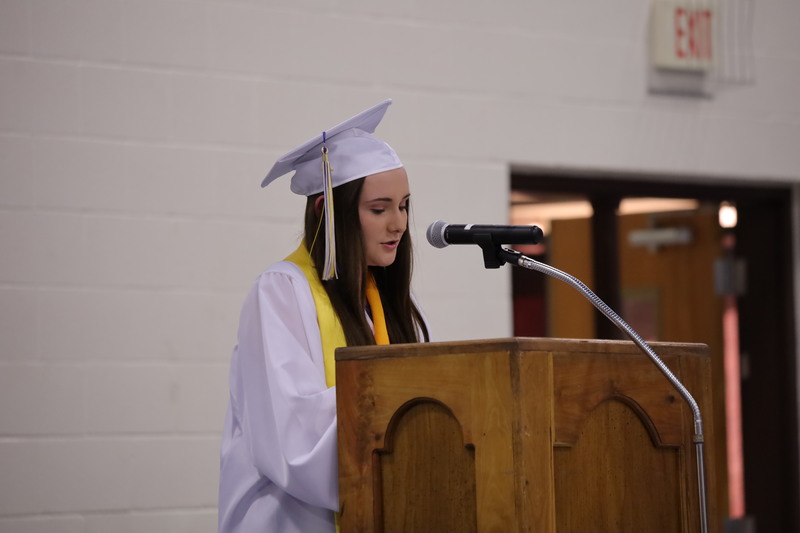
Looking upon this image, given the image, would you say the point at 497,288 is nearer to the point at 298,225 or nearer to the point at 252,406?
the point at 298,225

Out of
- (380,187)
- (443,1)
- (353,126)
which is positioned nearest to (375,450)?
(380,187)

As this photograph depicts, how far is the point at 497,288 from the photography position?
3844 millimetres

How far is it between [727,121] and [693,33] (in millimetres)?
361

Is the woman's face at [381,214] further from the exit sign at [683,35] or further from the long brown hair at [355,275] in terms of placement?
the exit sign at [683,35]

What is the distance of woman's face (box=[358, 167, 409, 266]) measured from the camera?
214 centimetres

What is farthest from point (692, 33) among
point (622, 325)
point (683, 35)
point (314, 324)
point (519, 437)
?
point (519, 437)

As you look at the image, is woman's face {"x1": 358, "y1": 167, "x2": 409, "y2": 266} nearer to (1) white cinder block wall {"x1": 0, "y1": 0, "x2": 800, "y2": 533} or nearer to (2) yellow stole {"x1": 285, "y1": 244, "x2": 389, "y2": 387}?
(2) yellow stole {"x1": 285, "y1": 244, "x2": 389, "y2": 387}

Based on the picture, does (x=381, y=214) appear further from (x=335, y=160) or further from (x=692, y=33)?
(x=692, y=33)

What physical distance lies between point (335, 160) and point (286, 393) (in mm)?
527

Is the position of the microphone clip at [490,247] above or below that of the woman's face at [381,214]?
below

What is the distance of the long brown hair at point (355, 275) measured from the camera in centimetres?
211

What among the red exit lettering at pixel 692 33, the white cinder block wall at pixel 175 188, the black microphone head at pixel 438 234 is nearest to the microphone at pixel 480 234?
the black microphone head at pixel 438 234

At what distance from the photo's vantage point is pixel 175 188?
3.40 meters

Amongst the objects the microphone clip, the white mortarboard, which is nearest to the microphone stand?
the microphone clip
